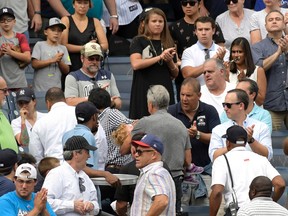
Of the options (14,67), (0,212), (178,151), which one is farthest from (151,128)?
(14,67)

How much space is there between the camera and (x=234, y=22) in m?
18.8

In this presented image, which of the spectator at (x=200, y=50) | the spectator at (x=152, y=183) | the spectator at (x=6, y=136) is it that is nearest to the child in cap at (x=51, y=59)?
the spectator at (x=200, y=50)

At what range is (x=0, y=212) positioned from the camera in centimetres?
1270

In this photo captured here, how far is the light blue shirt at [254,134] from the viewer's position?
14852 millimetres

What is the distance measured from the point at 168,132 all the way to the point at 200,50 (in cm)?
295

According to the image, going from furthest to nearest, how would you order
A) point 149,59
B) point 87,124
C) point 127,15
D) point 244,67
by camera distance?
1. point 127,15
2. point 244,67
3. point 149,59
4. point 87,124

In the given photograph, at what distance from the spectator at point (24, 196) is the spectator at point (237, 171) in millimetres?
2033

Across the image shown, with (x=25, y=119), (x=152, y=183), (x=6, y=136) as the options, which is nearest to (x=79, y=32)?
(x=25, y=119)

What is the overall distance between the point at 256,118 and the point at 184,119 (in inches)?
32.6

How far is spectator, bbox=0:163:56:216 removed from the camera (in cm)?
1280

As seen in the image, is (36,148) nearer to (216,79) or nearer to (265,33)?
(216,79)

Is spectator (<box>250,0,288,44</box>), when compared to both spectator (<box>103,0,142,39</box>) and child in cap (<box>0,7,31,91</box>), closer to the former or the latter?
spectator (<box>103,0,142,39</box>)

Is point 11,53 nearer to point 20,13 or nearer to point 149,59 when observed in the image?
point 20,13

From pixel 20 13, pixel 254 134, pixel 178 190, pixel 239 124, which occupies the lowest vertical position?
pixel 178 190
